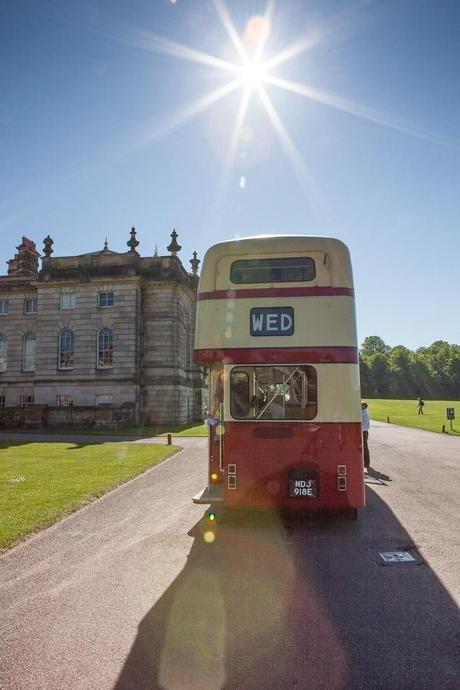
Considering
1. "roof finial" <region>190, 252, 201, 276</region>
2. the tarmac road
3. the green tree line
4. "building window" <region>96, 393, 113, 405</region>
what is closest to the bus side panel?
the tarmac road

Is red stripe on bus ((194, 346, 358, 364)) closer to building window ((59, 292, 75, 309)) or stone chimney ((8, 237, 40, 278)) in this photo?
building window ((59, 292, 75, 309))

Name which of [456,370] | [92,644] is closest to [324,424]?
[92,644]

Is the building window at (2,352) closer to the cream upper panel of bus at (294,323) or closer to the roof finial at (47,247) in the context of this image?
the roof finial at (47,247)

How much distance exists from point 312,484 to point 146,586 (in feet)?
10.3

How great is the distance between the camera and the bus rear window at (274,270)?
809 centimetres

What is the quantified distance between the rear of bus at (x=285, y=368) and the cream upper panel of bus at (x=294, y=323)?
0.02 meters

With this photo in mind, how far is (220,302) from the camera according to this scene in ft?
26.8

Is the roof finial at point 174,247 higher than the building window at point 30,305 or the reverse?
higher

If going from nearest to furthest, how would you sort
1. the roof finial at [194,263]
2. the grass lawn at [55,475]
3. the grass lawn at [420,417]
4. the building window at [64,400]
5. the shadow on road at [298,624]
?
the shadow on road at [298,624] → the grass lawn at [55,475] → the grass lawn at [420,417] → the building window at [64,400] → the roof finial at [194,263]

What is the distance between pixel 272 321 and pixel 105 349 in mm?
30450

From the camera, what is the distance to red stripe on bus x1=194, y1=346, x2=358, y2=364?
7.92 m

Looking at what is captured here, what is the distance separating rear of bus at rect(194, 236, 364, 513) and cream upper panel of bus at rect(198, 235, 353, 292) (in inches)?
0.7

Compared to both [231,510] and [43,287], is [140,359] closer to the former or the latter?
[43,287]

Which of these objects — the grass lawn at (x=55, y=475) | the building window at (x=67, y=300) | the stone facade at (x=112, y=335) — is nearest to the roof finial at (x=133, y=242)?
the stone facade at (x=112, y=335)
